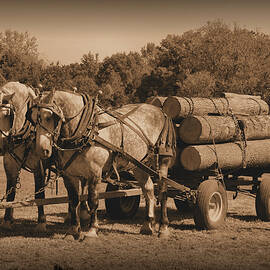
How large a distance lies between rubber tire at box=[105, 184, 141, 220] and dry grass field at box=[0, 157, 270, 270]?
213 mm

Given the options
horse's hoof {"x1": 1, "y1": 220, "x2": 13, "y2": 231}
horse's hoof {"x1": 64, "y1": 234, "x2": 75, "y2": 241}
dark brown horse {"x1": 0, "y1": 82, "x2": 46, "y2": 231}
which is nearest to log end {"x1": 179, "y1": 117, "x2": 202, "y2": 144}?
dark brown horse {"x1": 0, "y1": 82, "x2": 46, "y2": 231}

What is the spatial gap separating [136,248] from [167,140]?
215cm

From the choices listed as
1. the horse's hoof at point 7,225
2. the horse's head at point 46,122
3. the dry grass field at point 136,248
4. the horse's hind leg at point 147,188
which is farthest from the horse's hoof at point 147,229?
the horse's head at point 46,122

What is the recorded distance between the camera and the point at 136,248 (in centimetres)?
695

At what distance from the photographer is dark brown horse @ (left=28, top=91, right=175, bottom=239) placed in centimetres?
668

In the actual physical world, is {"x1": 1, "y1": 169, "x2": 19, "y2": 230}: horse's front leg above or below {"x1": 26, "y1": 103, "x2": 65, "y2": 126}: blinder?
below

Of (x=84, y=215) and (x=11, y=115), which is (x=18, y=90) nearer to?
(x=11, y=115)

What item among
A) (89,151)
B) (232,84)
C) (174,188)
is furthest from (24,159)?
(232,84)

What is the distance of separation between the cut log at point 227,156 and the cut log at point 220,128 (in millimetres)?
133

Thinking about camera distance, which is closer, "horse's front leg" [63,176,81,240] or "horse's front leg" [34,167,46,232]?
"horse's front leg" [63,176,81,240]

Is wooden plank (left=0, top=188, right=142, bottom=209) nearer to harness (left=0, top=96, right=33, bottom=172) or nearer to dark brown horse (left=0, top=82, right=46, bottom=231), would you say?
dark brown horse (left=0, top=82, right=46, bottom=231)

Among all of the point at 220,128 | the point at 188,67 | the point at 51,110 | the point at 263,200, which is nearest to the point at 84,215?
the point at 51,110

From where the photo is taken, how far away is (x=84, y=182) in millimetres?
7801

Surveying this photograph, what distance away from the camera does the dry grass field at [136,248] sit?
19.6 feet
